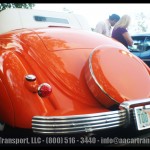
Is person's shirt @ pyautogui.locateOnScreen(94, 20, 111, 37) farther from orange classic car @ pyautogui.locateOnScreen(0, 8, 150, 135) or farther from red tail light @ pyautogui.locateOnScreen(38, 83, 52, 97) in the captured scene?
red tail light @ pyautogui.locateOnScreen(38, 83, 52, 97)

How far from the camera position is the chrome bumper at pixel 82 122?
2293mm

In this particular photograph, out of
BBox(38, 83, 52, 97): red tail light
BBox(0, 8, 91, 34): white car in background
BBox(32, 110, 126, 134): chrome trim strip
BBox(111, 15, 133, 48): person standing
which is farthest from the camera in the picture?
BBox(111, 15, 133, 48): person standing

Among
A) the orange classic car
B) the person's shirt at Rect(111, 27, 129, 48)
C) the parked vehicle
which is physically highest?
the orange classic car

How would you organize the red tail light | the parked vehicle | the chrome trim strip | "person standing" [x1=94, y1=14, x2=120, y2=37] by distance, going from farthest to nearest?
the parked vehicle
"person standing" [x1=94, y1=14, x2=120, y2=37]
the red tail light
the chrome trim strip

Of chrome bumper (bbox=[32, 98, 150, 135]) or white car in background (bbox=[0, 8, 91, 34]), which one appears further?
white car in background (bbox=[0, 8, 91, 34])

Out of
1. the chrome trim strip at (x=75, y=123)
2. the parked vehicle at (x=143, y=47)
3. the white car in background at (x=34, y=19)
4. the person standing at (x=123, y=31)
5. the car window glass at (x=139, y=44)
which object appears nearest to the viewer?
the chrome trim strip at (x=75, y=123)

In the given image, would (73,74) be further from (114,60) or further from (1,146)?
(1,146)

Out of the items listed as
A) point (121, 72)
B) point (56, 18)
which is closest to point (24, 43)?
point (121, 72)

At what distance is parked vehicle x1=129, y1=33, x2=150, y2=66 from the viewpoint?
22.2 feet

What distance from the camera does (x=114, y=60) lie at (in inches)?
109

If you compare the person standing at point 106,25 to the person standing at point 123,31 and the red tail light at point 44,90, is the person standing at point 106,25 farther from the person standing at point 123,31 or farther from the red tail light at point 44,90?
the red tail light at point 44,90

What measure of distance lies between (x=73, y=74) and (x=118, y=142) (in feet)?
2.63

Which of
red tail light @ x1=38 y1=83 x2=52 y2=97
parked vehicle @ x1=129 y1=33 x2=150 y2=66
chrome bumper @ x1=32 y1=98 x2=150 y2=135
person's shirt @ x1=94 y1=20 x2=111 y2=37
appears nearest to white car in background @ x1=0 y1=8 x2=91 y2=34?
person's shirt @ x1=94 y1=20 x2=111 y2=37

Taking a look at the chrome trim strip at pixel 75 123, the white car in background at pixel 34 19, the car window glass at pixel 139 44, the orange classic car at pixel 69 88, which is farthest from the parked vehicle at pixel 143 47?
the chrome trim strip at pixel 75 123
